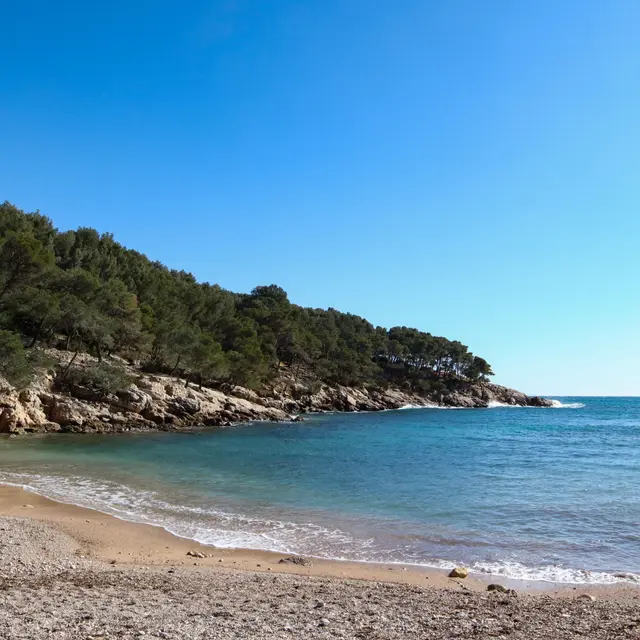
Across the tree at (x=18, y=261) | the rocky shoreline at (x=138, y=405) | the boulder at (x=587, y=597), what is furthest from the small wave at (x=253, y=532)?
the tree at (x=18, y=261)

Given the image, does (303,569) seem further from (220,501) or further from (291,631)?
(220,501)

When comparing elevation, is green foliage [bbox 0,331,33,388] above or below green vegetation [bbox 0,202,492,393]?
below

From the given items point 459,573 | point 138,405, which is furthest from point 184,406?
point 459,573

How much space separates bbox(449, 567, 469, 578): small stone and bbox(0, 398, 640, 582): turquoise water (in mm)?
772

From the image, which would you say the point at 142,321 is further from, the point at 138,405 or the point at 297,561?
the point at 297,561

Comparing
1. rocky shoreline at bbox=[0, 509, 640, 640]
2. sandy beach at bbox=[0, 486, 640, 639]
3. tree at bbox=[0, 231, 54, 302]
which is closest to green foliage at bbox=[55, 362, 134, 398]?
tree at bbox=[0, 231, 54, 302]

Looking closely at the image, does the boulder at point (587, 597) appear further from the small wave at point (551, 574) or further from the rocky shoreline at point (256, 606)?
the small wave at point (551, 574)

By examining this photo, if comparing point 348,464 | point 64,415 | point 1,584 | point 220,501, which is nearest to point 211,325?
point 64,415

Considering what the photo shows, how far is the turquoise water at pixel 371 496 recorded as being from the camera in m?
12.2

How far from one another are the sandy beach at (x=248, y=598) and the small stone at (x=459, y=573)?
16cm

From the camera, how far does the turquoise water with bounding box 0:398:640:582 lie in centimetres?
1218

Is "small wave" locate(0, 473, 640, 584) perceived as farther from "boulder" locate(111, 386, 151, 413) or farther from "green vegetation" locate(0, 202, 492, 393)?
"boulder" locate(111, 386, 151, 413)

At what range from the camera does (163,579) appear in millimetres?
8477

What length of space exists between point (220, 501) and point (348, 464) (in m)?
11.1
